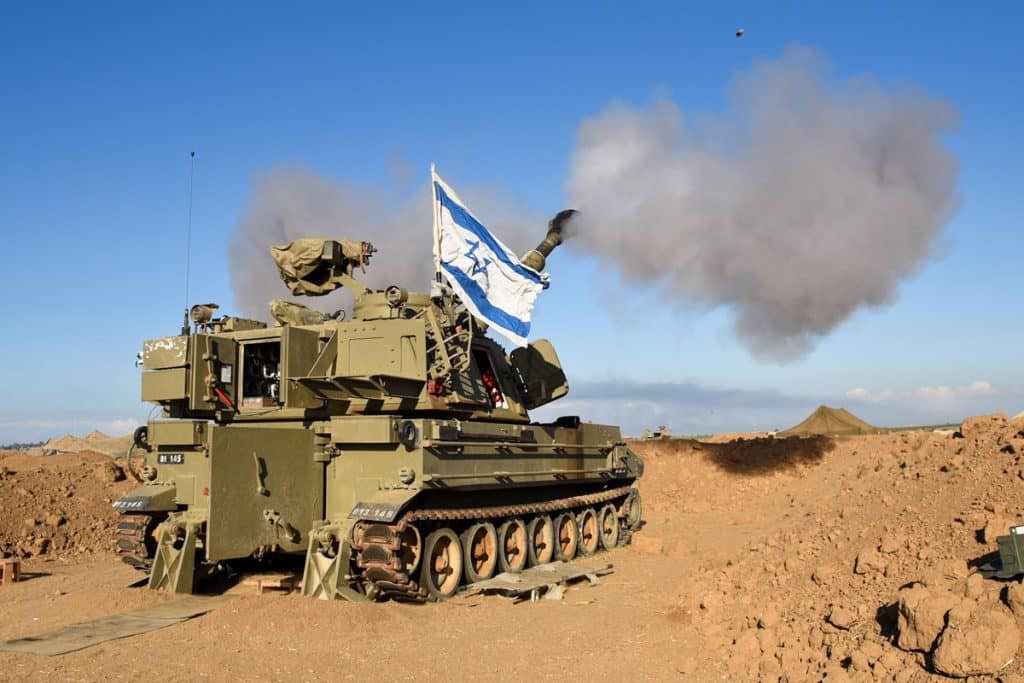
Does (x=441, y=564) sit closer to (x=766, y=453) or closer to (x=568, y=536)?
(x=568, y=536)

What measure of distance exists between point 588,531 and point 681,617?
20.9 feet

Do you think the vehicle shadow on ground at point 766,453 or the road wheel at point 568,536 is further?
the vehicle shadow on ground at point 766,453

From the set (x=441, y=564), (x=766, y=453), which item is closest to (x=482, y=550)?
(x=441, y=564)

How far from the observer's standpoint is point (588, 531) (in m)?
16.2

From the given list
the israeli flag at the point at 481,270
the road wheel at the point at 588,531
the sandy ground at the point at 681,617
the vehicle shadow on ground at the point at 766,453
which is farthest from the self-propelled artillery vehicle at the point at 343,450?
the vehicle shadow on ground at the point at 766,453

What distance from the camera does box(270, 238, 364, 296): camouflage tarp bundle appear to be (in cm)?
1405

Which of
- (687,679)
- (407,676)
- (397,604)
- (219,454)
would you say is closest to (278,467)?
(219,454)

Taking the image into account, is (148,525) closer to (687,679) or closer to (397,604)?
(397,604)

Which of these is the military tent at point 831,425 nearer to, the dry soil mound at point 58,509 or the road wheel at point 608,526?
the road wheel at point 608,526

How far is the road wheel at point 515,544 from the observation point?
43.4ft

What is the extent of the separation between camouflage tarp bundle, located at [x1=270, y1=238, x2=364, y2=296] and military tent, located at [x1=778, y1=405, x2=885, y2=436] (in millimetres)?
26107

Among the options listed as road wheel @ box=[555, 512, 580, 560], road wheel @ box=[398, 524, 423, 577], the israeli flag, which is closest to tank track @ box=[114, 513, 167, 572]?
road wheel @ box=[398, 524, 423, 577]

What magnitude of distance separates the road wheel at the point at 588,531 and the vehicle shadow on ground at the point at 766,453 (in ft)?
31.9

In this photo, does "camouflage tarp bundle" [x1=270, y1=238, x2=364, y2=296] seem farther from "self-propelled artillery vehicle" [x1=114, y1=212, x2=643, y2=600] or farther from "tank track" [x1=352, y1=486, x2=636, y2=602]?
"tank track" [x1=352, y1=486, x2=636, y2=602]
